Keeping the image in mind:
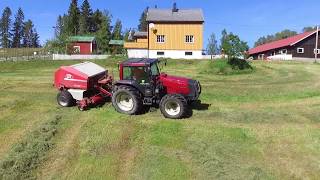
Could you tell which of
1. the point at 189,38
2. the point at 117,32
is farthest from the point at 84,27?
the point at 189,38

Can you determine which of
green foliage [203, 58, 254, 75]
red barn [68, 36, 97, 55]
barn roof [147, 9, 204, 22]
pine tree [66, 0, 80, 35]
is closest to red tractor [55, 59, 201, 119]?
green foliage [203, 58, 254, 75]

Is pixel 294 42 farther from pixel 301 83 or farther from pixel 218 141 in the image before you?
pixel 218 141

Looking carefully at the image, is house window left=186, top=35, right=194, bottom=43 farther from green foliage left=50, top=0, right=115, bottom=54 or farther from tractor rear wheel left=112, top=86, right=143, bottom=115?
tractor rear wheel left=112, top=86, right=143, bottom=115

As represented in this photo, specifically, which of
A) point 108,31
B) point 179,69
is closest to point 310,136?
point 179,69

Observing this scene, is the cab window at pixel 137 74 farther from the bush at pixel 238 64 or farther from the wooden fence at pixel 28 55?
the wooden fence at pixel 28 55

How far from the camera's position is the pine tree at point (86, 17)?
121000mm

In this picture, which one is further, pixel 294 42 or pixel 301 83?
pixel 294 42

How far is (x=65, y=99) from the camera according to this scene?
20.5m

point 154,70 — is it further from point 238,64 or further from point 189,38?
point 189,38

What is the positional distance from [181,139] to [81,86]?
6.47m

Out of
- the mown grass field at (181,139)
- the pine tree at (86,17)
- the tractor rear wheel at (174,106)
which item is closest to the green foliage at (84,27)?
the pine tree at (86,17)

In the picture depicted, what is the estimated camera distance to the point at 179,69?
40.9 m

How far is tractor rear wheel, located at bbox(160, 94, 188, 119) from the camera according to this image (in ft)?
59.0

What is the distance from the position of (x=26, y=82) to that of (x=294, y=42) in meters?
44.4
